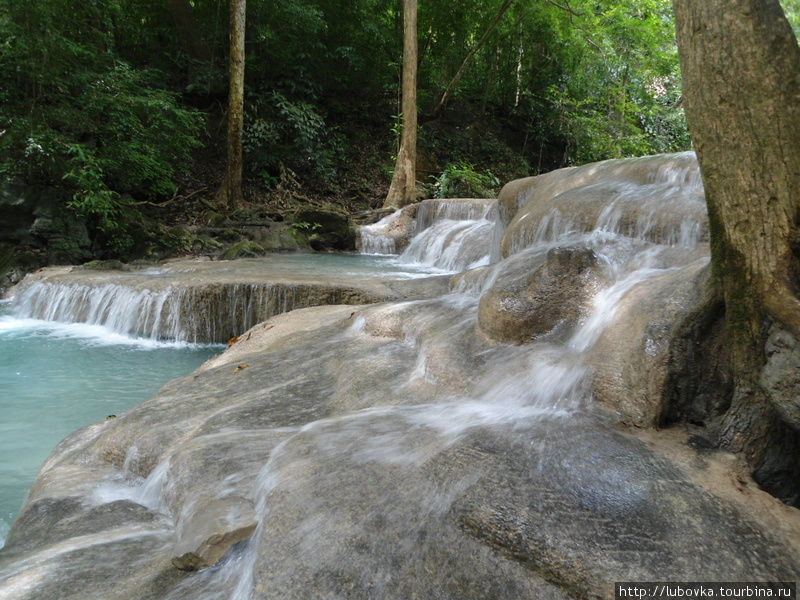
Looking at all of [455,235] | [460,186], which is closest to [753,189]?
[455,235]

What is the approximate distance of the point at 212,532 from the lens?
1936 millimetres

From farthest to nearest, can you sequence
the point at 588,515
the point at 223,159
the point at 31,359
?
the point at 223,159, the point at 31,359, the point at 588,515

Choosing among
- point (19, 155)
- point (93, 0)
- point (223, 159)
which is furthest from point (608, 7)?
point (19, 155)

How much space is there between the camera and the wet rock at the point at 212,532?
6.20ft

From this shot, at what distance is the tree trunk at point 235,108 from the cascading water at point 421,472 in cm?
926

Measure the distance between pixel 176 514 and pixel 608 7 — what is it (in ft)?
58.0

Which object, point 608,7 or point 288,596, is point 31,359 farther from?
point 608,7

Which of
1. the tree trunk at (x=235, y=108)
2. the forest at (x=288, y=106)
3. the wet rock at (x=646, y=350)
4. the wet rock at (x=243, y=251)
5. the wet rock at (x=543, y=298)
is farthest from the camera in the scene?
the tree trunk at (x=235, y=108)

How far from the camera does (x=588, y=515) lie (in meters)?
1.78

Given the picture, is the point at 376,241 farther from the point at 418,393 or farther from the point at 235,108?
the point at 418,393

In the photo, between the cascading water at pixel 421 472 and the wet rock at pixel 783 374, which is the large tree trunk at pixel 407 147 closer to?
the cascading water at pixel 421 472

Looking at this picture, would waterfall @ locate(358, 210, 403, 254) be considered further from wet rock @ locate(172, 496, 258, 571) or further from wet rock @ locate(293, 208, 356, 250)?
wet rock @ locate(172, 496, 258, 571)

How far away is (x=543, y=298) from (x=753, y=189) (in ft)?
4.74

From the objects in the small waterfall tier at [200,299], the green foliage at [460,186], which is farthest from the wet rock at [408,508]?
the green foliage at [460,186]
